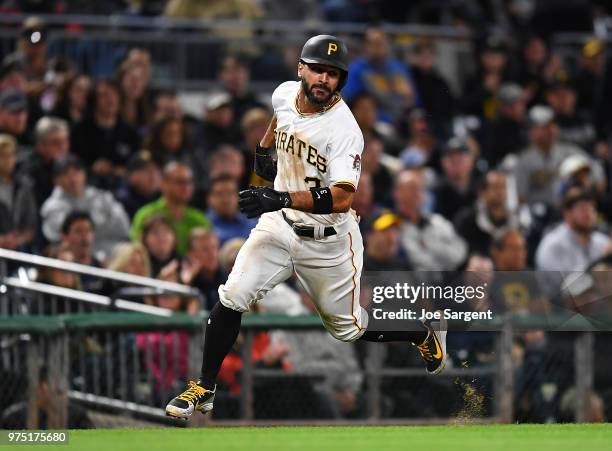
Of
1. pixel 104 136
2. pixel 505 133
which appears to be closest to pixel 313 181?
pixel 104 136

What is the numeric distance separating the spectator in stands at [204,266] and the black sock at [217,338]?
3893mm

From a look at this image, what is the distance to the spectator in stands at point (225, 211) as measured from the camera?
13680 millimetres

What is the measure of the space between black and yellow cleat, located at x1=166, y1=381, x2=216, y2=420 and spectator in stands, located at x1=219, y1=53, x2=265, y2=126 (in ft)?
23.5

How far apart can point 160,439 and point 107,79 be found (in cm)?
615

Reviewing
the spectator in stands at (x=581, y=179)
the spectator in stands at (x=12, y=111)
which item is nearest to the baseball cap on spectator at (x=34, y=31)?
the spectator in stands at (x=12, y=111)

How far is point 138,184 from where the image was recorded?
13820mm

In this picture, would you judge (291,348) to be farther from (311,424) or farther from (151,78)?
(151,78)

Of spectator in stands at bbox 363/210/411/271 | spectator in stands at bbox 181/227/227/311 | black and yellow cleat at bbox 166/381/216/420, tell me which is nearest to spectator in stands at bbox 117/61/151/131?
spectator in stands at bbox 181/227/227/311

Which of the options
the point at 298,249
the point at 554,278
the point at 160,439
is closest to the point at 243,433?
the point at 160,439

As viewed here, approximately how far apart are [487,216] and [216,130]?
299cm

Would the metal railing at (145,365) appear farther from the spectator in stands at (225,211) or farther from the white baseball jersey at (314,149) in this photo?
the white baseball jersey at (314,149)

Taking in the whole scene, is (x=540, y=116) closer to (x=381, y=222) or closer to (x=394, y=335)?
(x=381, y=222)

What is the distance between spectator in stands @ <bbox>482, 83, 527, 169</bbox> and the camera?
1703cm

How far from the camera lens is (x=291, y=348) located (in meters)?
12.0
